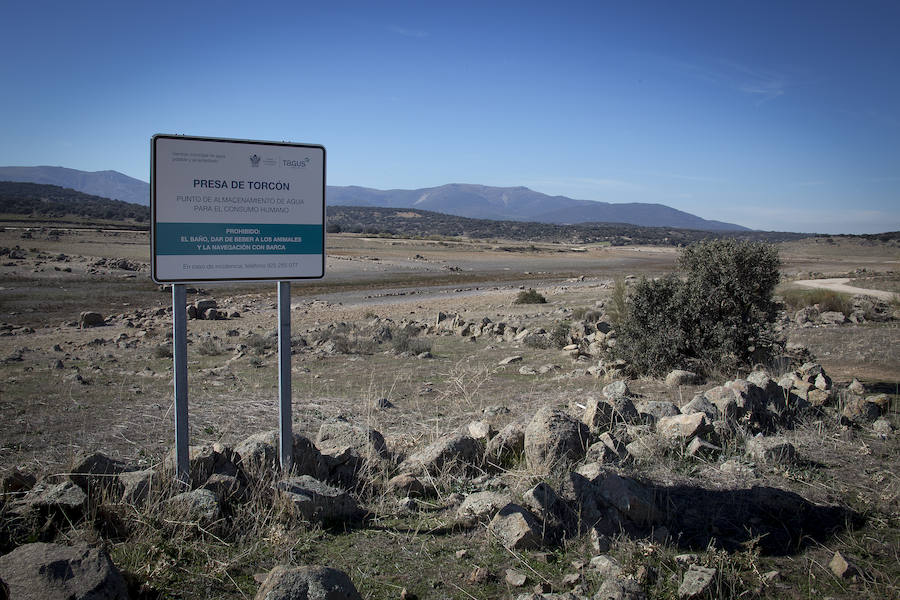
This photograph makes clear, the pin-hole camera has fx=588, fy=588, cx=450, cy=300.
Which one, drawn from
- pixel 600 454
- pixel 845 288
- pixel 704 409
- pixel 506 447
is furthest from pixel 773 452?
pixel 845 288

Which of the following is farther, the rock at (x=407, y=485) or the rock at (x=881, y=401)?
the rock at (x=881, y=401)

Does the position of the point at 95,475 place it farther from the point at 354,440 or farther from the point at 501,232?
the point at 501,232

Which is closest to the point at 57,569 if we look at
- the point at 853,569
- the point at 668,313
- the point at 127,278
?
the point at 853,569

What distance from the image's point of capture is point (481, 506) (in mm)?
4023

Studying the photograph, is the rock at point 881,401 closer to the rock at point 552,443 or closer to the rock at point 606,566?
the rock at point 552,443

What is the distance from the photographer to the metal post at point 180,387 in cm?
431

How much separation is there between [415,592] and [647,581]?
1289 millimetres

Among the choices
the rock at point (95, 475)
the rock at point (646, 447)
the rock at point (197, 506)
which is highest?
the rock at point (95, 475)

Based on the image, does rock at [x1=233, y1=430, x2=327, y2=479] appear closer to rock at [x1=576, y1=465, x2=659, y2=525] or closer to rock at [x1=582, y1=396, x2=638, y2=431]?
rock at [x1=576, y1=465, x2=659, y2=525]

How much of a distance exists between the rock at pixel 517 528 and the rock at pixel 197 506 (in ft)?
5.80

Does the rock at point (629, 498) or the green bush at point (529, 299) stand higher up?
the rock at point (629, 498)

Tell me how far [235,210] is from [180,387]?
4.65 ft

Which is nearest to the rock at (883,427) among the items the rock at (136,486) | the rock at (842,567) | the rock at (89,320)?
the rock at (842,567)

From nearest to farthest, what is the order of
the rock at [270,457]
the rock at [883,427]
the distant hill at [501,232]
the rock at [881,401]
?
1. the rock at [270,457]
2. the rock at [883,427]
3. the rock at [881,401]
4. the distant hill at [501,232]
